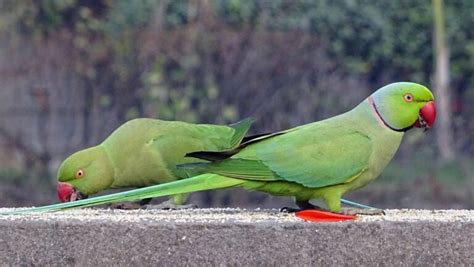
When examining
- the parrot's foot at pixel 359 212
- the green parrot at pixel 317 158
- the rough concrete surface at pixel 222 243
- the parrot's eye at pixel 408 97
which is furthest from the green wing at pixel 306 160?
the rough concrete surface at pixel 222 243

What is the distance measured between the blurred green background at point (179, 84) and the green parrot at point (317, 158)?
17.5ft

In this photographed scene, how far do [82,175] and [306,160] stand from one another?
4.27 ft

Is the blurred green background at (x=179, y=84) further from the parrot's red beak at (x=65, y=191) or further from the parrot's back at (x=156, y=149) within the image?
the parrot's red beak at (x=65, y=191)

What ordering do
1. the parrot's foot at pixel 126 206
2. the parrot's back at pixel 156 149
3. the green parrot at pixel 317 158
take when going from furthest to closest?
the parrot's back at pixel 156 149 → the parrot's foot at pixel 126 206 → the green parrot at pixel 317 158

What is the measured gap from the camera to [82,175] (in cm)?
479

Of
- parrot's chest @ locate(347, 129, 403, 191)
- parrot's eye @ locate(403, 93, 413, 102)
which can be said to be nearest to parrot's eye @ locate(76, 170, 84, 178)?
parrot's chest @ locate(347, 129, 403, 191)

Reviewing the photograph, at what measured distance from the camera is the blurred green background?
1006 cm

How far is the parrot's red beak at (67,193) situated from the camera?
4.76m

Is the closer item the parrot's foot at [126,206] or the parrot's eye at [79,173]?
the parrot's foot at [126,206]

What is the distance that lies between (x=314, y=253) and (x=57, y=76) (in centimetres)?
719

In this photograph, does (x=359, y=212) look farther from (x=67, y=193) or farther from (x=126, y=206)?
(x=67, y=193)

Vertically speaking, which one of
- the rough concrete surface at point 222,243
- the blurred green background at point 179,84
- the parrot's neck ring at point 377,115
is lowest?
the blurred green background at point 179,84

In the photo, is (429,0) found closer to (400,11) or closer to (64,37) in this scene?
(400,11)

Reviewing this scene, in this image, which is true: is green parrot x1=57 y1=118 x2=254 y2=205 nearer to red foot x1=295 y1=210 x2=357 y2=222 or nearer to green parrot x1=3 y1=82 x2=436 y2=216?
green parrot x1=3 y1=82 x2=436 y2=216
